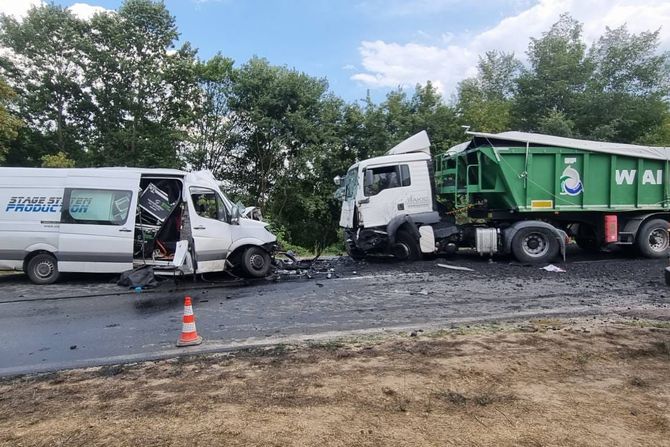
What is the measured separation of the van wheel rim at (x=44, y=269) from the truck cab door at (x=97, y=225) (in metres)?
0.33

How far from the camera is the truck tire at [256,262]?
404 inches

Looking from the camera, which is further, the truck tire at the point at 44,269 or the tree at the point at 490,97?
the tree at the point at 490,97

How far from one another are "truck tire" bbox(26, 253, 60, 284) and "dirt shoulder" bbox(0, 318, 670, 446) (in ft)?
19.7

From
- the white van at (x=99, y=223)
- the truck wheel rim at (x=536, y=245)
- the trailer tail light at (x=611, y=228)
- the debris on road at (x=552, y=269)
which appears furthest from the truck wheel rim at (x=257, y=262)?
the trailer tail light at (x=611, y=228)

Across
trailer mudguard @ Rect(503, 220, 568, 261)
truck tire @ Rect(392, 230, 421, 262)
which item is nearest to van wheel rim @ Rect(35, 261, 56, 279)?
truck tire @ Rect(392, 230, 421, 262)

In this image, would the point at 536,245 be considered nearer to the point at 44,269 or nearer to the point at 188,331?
the point at 188,331

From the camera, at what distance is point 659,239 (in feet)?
41.1

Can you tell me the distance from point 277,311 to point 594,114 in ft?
75.3

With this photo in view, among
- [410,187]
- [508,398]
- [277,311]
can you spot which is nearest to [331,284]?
[277,311]

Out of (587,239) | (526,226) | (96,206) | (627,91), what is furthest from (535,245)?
(627,91)

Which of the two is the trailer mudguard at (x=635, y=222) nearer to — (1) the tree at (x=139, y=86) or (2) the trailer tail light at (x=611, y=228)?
(2) the trailer tail light at (x=611, y=228)

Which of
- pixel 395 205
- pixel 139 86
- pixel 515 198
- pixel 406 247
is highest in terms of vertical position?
pixel 139 86

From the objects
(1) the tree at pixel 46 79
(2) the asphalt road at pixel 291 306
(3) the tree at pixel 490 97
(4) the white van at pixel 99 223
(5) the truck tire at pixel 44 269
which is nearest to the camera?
(2) the asphalt road at pixel 291 306

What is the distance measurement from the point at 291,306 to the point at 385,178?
540cm
